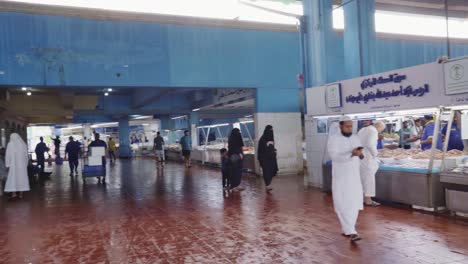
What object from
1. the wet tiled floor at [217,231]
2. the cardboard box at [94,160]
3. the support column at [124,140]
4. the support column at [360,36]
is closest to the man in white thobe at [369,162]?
the wet tiled floor at [217,231]

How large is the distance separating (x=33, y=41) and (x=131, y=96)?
10.2 metres

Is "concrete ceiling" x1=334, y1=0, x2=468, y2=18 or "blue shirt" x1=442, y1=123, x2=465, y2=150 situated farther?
"concrete ceiling" x1=334, y1=0, x2=468, y2=18

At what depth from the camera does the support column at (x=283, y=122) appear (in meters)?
12.9

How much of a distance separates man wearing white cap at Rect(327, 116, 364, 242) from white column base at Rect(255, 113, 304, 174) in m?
7.37

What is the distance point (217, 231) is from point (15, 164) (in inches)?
252

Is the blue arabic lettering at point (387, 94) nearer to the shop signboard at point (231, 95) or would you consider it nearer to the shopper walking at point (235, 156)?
the shopper walking at point (235, 156)

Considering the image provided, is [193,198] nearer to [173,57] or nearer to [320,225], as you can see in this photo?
[320,225]

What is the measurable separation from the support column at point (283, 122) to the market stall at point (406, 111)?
3.58m

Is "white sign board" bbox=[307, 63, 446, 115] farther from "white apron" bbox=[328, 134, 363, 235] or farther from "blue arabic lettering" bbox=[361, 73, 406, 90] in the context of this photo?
"white apron" bbox=[328, 134, 363, 235]

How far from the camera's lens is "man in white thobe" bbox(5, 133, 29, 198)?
9.77m

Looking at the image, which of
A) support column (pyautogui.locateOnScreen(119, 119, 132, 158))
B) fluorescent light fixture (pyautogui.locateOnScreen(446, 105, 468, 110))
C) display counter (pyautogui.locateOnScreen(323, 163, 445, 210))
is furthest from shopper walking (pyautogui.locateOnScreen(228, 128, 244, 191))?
support column (pyautogui.locateOnScreen(119, 119, 132, 158))

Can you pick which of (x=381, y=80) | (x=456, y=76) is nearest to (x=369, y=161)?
(x=381, y=80)

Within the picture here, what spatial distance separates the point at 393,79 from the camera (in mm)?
7277

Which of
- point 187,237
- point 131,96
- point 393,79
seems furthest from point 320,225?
point 131,96
